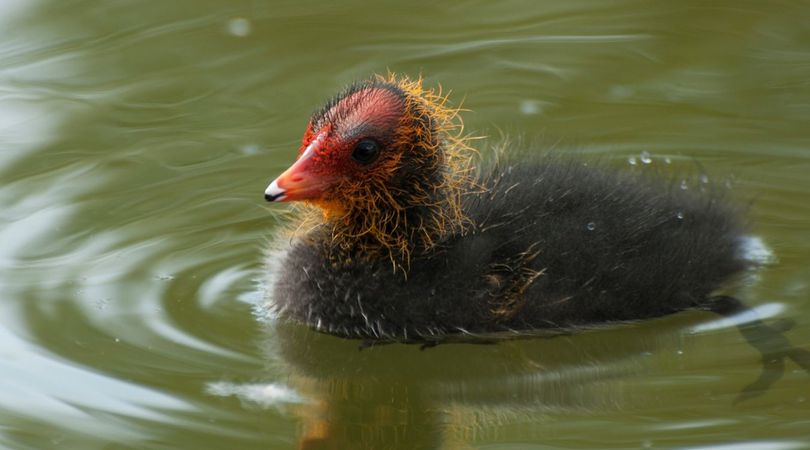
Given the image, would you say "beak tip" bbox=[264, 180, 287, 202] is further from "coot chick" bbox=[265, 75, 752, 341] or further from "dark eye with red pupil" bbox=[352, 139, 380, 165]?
"dark eye with red pupil" bbox=[352, 139, 380, 165]

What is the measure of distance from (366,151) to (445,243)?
460 millimetres

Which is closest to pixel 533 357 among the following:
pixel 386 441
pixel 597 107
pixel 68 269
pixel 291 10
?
pixel 386 441

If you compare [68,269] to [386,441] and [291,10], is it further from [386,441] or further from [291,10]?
[291,10]

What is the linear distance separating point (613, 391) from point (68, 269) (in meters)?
2.35

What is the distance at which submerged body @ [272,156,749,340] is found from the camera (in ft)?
18.1

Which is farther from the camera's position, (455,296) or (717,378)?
(455,296)

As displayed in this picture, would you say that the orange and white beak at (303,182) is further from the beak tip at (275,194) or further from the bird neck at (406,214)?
the bird neck at (406,214)

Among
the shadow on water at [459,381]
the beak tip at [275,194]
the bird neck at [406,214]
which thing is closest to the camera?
the shadow on water at [459,381]

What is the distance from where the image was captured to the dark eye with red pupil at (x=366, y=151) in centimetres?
543

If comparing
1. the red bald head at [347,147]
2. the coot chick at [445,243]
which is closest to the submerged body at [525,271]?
the coot chick at [445,243]

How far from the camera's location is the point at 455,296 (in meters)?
5.50

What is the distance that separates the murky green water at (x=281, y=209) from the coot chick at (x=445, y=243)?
0.12 meters

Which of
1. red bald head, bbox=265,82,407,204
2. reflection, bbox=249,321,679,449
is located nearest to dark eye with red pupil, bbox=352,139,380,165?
red bald head, bbox=265,82,407,204

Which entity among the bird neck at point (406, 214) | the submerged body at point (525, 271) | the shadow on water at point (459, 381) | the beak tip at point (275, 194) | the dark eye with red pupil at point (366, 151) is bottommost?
the shadow on water at point (459, 381)
